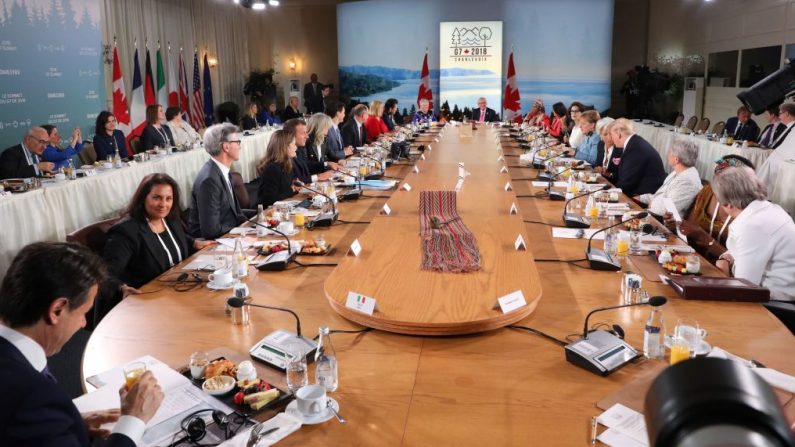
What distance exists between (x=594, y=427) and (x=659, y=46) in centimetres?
1445

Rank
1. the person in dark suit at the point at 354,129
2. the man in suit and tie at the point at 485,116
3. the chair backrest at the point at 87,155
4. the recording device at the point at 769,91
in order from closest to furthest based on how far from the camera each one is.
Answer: the recording device at the point at 769,91 < the chair backrest at the point at 87,155 < the person in dark suit at the point at 354,129 < the man in suit and tie at the point at 485,116

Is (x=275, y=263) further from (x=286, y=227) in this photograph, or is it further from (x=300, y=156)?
(x=300, y=156)

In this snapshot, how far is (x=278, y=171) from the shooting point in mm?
4906

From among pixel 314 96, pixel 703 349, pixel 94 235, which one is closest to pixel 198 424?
pixel 703 349

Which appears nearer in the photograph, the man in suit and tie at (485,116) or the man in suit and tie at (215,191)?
the man in suit and tie at (215,191)

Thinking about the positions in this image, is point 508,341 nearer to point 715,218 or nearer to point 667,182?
point 715,218

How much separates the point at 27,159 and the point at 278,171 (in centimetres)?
286

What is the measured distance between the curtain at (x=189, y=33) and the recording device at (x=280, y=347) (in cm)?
876

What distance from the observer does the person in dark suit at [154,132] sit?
7.81 metres

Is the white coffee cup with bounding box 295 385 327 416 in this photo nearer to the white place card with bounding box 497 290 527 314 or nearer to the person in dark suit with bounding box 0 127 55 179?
the white place card with bounding box 497 290 527 314

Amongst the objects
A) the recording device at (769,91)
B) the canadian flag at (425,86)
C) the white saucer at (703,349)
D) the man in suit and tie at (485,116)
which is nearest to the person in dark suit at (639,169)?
the recording device at (769,91)

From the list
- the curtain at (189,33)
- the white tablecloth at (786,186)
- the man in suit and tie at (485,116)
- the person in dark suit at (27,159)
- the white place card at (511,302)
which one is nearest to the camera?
the white place card at (511,302)

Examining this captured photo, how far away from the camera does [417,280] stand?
2.43m

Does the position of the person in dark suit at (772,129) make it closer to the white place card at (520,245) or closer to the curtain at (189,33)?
the white place card at (520,245)
